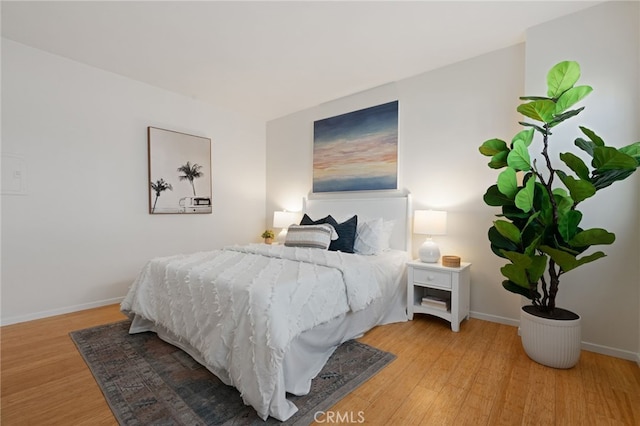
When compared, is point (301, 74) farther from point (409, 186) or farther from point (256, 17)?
point (409, 186)

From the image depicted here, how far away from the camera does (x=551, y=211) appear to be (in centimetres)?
187

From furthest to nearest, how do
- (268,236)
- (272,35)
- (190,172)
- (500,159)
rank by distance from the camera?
1. (268,236)
2. (190,172)
3. (272,35)
4. (500,159)

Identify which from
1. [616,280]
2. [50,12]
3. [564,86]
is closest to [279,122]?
[50,12]

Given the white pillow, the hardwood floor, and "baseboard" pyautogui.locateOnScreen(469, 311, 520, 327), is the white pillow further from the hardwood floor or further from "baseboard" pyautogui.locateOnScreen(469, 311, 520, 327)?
"baseboard" pyautogui.locateOnScreen(469, 311, 520, 327)

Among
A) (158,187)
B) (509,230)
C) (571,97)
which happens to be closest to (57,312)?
(158,187)

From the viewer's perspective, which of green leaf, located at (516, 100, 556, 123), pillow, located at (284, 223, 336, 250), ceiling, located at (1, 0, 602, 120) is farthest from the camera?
pillow, located at (284, 223, 336, 250)

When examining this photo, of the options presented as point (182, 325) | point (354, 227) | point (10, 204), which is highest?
point (10, 204)

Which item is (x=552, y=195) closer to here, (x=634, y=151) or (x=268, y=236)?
(x=634, y=151)

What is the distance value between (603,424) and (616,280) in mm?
1177

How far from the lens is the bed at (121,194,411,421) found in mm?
1433

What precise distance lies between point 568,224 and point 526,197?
0.35 metres

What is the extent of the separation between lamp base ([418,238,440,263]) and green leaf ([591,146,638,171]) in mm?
1370

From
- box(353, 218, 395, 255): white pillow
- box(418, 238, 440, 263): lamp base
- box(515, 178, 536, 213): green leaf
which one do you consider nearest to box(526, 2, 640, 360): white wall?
box(515, 178, 536, 213): green leaf

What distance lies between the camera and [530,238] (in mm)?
1948
